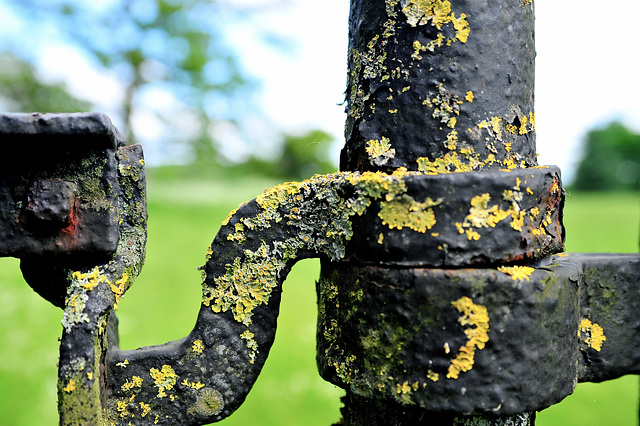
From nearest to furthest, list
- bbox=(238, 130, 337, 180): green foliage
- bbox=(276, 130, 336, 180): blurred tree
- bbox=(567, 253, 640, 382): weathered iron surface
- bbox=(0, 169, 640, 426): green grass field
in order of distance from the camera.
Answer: bbox=(567, 253, 640, 382): weathered iron surface < bbox=(0, 169, 640, 426): green grass field < bbox=(238, 130, 337, 180): green foliage < bbox=(276, 130, 336, 180): blurred tree

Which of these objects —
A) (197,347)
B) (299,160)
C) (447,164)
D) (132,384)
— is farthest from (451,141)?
(299,160)

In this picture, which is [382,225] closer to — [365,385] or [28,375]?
[365,385]

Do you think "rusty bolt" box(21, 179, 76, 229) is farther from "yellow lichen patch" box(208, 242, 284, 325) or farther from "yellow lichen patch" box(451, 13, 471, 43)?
"yellow lichen patch" box(451, 13, 471, 43)

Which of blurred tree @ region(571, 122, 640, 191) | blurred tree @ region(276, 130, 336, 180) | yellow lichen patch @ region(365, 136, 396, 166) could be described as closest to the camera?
yellow lichen patch @ region(365, 136, 396, 166)

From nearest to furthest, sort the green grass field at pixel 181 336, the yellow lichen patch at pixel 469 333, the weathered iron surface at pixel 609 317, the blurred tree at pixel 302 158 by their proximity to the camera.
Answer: the yellow lichen patch at pixel 469 333, the weathered iron surface at pixel 609 317, the green grass field at pixel 181 336, the blurred tree at pixel 302 158

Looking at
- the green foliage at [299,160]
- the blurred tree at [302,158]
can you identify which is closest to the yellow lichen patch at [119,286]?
the green foliage at [299,160]

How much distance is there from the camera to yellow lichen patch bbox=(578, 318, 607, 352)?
835 mm

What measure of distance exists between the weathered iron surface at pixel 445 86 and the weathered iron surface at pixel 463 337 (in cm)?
19

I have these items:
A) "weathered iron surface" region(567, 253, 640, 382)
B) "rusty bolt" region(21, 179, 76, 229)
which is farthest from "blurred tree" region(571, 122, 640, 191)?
"rusty bolt" region(21, 179, 76, 229)

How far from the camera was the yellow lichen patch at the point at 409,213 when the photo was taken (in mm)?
646

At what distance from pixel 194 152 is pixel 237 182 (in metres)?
0.79

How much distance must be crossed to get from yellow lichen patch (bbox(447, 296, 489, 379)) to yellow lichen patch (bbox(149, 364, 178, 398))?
44 cm

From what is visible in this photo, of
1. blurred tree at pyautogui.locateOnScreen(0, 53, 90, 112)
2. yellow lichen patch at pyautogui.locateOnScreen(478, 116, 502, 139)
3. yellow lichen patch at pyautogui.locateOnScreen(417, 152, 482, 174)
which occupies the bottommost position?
yellow lichen patch at pyautogui.locateOnScreen(417, 152, 482, 174)

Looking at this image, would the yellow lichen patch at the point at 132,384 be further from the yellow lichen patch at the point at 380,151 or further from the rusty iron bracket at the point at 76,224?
the yellow lichen patch at the point at 380,151
